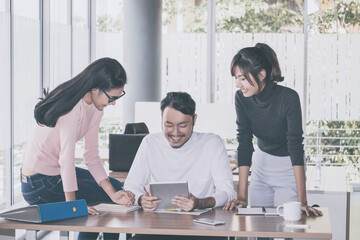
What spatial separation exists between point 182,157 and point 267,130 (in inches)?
17.6

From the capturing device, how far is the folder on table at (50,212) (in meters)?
2.32

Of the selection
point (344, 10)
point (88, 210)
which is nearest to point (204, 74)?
point (344, 10)

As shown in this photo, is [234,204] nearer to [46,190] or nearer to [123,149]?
[46,190]

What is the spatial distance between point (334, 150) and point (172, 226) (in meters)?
5.79

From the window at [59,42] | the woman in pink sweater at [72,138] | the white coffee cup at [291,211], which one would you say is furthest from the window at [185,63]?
the white coffee cup at [291,211]

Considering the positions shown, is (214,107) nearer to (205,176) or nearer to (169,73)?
(205,176)

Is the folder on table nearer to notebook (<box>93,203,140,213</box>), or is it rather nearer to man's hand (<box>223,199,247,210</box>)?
notebook (<box>93,203,140,213</box>)

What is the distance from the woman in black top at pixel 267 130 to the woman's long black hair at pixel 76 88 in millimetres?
601

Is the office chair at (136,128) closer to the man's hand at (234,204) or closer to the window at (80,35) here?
the man's hand at (234,204)

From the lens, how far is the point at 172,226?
225 centimetres

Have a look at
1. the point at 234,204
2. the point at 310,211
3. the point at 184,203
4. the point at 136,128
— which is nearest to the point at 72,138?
the point at 184,203

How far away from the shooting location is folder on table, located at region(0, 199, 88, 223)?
7.61 ft

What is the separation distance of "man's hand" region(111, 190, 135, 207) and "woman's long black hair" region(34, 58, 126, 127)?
18.3 inches

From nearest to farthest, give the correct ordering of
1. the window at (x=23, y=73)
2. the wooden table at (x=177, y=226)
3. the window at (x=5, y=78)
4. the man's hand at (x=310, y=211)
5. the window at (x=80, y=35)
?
1. the wooden table at (x=177, y=226)
2. the man's hand at (x=310, y=211)
3. the window at (x=5, y=78)
4. the window at (x=23, y=73)
5. the window at (x=80, y=35)
